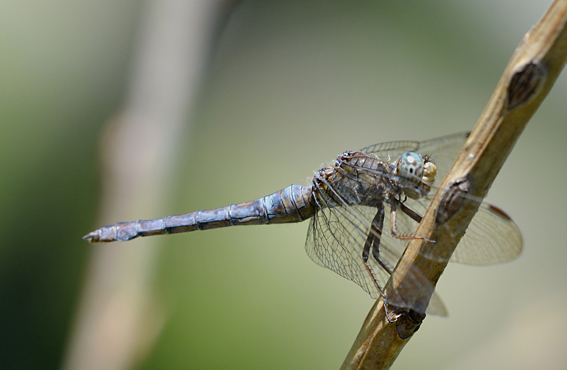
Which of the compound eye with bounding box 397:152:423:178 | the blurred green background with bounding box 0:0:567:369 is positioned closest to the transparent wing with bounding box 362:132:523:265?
the compound eye with bounding box 397:152:423:178

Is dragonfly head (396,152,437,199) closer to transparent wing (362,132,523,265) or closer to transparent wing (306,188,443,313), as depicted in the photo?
transparent wing (362,132,523,265)

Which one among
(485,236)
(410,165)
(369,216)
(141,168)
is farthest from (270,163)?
(485,236)

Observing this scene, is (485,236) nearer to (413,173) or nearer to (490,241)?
(490,241)

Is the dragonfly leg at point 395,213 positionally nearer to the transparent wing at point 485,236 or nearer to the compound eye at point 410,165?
the transparent wing at point 485,236

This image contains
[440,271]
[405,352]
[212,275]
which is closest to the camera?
[440,271]

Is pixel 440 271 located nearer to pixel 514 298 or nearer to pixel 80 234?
pixel 514 298

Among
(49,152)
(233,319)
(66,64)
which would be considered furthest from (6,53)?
(233,319)
